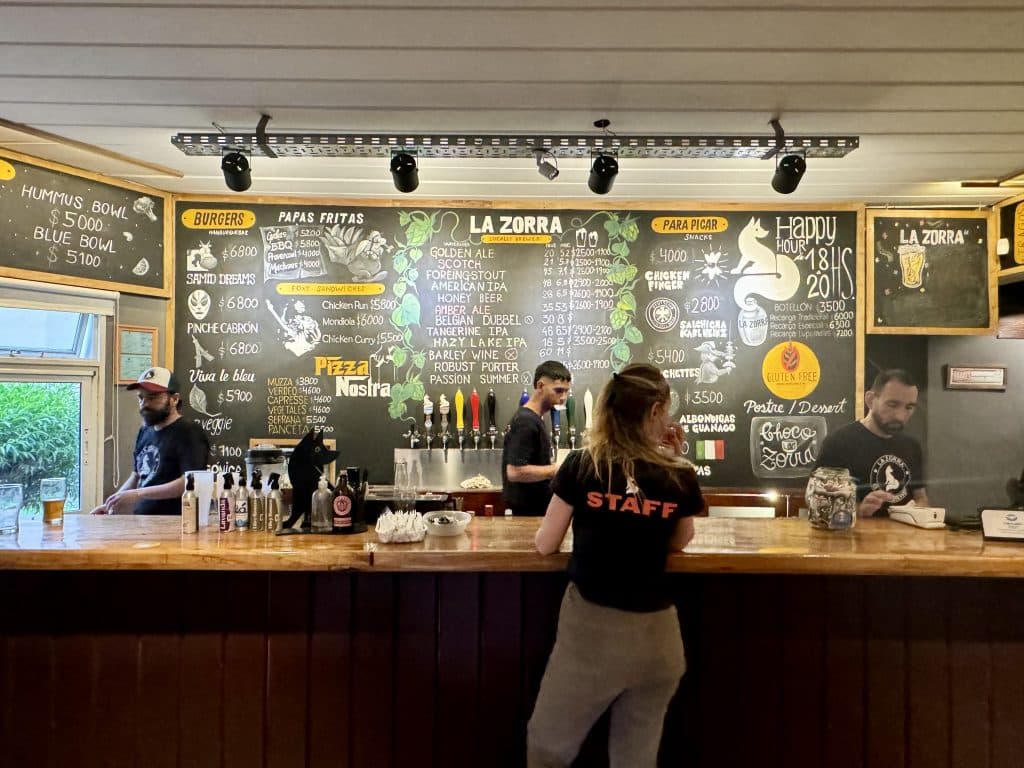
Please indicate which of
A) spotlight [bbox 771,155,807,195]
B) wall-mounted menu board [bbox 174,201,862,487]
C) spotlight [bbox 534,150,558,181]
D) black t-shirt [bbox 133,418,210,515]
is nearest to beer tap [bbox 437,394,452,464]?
wall-mounted menu board [bbox 174,201,862,487]

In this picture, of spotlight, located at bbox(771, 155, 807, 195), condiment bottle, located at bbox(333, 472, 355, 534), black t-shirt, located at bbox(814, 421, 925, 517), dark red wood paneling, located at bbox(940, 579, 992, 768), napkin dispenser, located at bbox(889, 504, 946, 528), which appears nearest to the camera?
dark red wood paneling, located at bbox(940, 579, 992, 768)

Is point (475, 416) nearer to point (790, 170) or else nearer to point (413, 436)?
point (413, 436)

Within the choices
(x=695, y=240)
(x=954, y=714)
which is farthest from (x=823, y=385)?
(x=954, y=714)

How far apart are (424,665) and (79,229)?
10.2ft

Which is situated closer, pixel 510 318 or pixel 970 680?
pixel 970 680

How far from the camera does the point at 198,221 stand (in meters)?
4.04

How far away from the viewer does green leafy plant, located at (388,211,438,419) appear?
414 centimetres

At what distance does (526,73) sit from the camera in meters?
2.39

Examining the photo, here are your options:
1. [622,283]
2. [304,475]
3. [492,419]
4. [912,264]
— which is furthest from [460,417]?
[912,264]

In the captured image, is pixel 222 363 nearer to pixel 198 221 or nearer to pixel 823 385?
pixel 198 221

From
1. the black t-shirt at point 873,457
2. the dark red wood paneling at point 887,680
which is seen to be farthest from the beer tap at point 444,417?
the dark red wood paneling at point 887,680

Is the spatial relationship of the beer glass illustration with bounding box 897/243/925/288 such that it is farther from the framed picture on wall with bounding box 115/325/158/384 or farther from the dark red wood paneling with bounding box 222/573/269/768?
the framed picture on wall with bounding box 115/325/158/384

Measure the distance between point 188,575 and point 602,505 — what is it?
1524 millimetres

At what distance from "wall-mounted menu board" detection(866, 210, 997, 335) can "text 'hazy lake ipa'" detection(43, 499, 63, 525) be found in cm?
449
